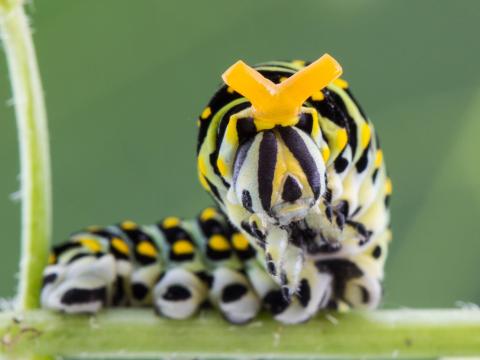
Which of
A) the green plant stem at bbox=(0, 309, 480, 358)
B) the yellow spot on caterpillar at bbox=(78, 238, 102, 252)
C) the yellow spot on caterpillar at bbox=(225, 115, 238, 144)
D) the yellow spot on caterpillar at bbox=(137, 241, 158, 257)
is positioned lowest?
→ the green plant stem at bbox=(0, 309, 480, 358)

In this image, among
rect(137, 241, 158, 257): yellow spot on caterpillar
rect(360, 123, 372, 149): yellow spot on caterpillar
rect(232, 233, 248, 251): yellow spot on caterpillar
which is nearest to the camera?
rect(360, 123, 372, 149): yellow spot on caterpillar

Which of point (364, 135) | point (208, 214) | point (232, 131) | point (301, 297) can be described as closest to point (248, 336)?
point (301, 297)

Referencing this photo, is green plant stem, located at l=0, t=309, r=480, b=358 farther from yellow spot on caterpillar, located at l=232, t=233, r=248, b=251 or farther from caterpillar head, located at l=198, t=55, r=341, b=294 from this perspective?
caterpillar head, located at l=198, t=55, r=341, b=294

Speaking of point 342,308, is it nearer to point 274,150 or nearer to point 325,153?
point 325,153

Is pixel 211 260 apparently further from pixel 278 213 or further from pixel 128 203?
pixel 128 203

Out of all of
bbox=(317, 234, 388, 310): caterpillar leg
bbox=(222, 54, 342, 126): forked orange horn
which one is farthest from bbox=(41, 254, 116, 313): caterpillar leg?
bbox=(222, 54, 342, 126): forked orange horn

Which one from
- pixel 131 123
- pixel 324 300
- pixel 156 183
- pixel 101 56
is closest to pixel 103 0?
pixel 101 56
